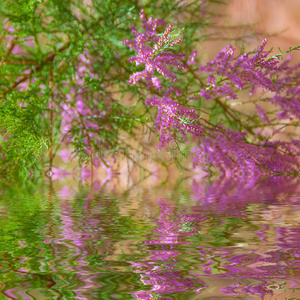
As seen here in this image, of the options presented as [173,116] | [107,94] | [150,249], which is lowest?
[150,249]

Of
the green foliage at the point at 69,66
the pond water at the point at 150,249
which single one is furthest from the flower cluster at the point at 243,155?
the pond water at the point at 150,249

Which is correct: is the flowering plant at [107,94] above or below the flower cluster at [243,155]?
above

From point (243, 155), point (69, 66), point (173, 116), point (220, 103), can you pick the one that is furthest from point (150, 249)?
point (220, 103)

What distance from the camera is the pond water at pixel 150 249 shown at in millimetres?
265

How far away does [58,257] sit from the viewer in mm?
339

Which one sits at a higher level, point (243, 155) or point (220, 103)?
point (220, 103)

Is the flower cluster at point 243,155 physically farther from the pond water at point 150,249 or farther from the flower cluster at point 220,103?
the pond water at point 150,249

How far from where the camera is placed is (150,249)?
0.36m

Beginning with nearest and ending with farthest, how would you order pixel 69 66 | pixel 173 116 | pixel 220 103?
pixel 173 116 < pixel 69 66 < pixel 220 103

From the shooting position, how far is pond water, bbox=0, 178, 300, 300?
26cm

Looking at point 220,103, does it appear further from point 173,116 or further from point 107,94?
point 173,116

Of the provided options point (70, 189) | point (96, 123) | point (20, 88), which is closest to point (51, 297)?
point (70, 189)

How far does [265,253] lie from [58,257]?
16 cm

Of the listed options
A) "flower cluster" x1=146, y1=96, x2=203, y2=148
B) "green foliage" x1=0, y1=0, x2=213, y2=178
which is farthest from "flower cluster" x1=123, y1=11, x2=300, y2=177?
"green foliage" x1=0, y1=0, x2=213, y2=178
